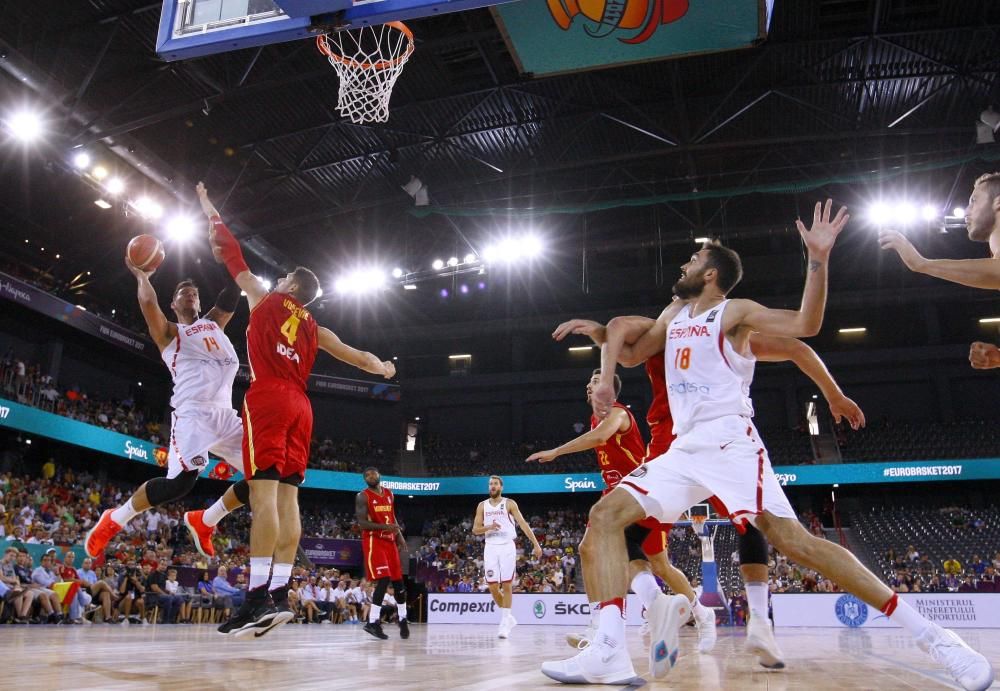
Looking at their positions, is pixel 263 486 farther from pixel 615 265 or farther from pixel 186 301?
pixel 615 265

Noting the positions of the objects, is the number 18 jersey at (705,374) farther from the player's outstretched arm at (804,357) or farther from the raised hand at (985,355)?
the raised hand at (985,355)

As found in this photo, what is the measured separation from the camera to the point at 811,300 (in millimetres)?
3094

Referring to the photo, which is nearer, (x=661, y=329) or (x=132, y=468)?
(x=661, y=329)

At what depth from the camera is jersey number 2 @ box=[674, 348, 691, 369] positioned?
3.48 metres

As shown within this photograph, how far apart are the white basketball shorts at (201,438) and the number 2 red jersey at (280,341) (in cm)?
102

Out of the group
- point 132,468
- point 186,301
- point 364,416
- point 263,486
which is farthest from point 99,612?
point 364,416

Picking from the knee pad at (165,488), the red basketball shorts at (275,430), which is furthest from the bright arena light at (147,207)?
the red basketball shorts at (275,430)

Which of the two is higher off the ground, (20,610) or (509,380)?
(509,380)

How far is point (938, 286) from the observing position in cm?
2627

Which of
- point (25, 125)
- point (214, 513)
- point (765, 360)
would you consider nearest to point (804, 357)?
point (765, 360)

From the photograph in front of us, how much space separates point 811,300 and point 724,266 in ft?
2.11

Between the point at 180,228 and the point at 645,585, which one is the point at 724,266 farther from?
the point at 180,228

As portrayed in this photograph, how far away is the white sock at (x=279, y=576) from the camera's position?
420cm

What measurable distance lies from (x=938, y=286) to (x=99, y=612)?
88.2ft
